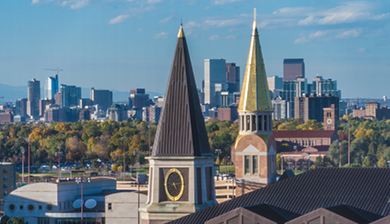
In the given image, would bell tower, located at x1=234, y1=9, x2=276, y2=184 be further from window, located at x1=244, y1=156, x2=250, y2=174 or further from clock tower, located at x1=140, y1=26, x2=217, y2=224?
clock tower, located at x1=140, y1=26, x2=217, y2=224

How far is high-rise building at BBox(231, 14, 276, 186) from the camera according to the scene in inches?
2697

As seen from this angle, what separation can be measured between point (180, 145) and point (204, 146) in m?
1.36

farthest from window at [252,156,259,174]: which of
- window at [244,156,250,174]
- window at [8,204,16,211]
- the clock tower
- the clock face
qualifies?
window at [8,204,16,211]

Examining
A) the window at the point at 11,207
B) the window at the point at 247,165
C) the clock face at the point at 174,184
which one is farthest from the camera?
the window at the point at 11,207

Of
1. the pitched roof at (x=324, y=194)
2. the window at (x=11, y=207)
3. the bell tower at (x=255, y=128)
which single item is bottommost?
the window at (x=11, y=207)

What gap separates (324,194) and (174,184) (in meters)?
7.80

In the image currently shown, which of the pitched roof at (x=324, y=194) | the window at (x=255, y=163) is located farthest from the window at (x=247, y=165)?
the pitched roof at (x=324, y=194)

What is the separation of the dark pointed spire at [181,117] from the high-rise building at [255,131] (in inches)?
735

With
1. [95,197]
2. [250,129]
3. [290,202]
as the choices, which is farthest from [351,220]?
[95,197]

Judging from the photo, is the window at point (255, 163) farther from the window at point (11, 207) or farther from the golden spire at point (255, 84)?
the window at point (11, 207)

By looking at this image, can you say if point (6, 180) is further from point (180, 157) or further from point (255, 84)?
point (180, 157)

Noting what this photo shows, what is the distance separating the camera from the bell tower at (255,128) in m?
68.5

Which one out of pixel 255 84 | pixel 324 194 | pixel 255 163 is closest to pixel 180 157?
pixel 324 194

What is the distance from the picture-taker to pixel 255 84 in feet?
228
